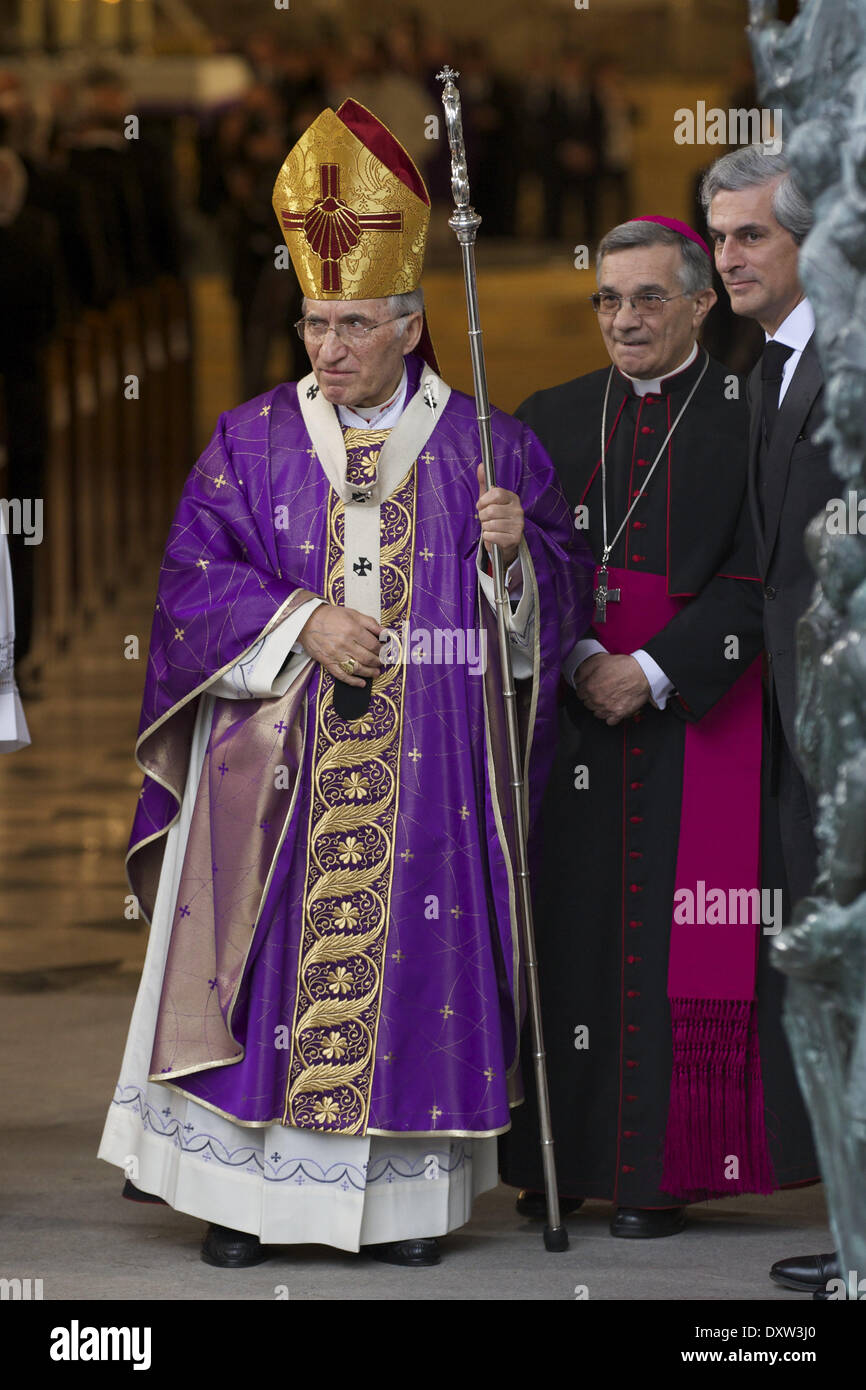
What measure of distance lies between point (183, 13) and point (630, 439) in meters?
22.1

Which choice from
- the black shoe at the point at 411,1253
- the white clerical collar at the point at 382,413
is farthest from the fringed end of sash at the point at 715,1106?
the white clerical collar at the point at 382,413

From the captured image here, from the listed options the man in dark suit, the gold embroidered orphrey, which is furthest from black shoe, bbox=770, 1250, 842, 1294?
the gold embroidered orphrey

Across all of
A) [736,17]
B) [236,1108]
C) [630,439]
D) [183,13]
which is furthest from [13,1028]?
[736,17]

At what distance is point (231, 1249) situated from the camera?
4168 mm

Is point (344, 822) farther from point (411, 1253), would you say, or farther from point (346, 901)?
point (411, 1253)

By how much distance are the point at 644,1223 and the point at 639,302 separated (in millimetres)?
1615

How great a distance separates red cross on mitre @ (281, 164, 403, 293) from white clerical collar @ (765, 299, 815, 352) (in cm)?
68

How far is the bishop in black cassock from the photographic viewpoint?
4.38 m

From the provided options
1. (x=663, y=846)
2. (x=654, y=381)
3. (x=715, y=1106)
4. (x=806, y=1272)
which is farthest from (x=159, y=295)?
(x=806, y=1272)

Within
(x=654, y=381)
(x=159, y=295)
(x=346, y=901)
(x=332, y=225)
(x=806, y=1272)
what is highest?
(x=159, y=295)

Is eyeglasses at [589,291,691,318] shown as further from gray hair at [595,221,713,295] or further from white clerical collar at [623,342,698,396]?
white clerical collar at [623,342,698,396]

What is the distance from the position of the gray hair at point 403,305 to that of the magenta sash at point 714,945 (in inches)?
23.6

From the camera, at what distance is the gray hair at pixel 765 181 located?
13.6 ft

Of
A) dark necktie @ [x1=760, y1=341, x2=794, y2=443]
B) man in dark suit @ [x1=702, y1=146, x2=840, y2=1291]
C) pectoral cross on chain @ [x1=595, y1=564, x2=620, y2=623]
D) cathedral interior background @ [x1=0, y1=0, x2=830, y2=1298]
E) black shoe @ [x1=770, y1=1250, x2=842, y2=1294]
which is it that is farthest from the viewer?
cathedral interior background @ [x1=0, y1=0, x2=830, y2=1298]
